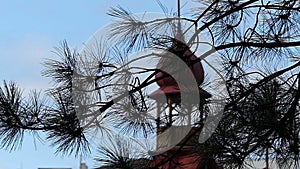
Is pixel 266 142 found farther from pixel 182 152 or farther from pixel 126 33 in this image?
pixel 126 33

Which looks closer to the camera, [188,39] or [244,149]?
[244,149]

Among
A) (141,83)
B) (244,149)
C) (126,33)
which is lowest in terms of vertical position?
(244,149)

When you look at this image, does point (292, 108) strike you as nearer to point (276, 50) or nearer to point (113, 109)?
point (276, 50)

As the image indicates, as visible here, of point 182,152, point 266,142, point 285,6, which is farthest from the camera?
point 285,6

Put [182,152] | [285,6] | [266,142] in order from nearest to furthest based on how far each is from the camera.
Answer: [266,142] < [182,152] < [285,6]

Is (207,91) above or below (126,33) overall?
below

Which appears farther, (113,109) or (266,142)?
(113,109)

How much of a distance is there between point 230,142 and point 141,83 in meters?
0.40

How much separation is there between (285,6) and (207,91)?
421mm

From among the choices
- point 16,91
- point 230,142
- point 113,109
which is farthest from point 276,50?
point 16,91

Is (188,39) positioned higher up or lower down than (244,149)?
higher up

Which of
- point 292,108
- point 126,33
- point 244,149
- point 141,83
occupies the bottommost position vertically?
point 244,149

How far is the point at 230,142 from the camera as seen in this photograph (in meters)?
1.86

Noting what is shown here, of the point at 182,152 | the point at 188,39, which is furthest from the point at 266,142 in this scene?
the point at 188,39
